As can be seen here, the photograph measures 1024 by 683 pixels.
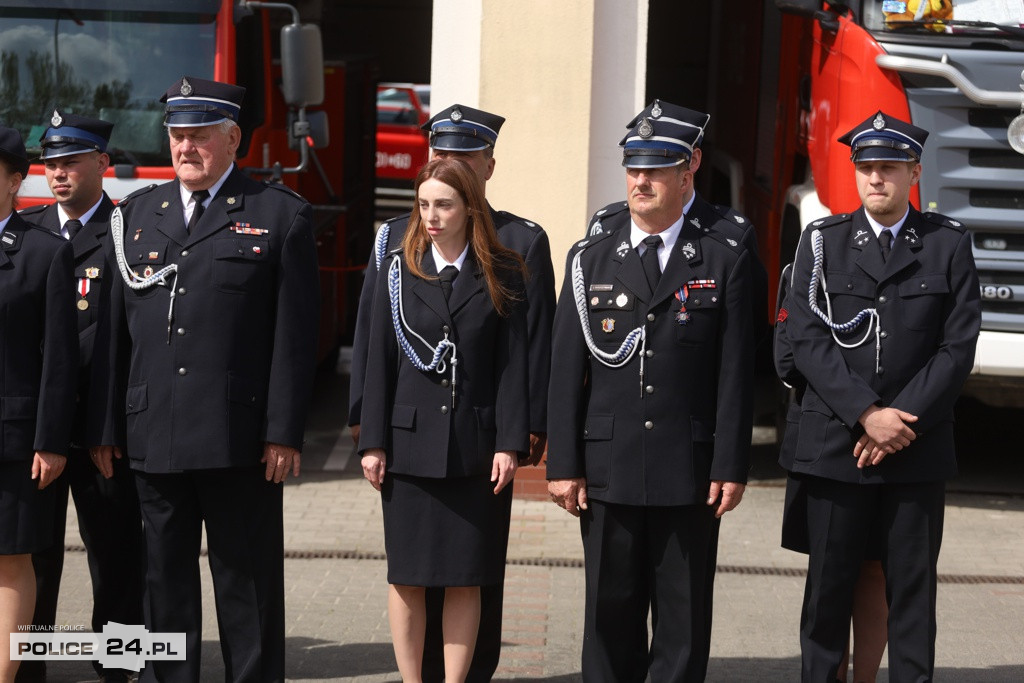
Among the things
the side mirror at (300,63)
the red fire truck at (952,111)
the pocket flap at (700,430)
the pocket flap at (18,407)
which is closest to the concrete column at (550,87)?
the side mirror at (300,63)

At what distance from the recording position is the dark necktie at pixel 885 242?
4.86 meters

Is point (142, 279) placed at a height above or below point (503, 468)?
above

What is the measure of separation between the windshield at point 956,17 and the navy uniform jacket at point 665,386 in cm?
355

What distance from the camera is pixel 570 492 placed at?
15.4ft

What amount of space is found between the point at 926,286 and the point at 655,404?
97 cm

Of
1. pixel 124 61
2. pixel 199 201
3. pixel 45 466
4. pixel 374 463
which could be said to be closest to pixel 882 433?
pixel 374 463

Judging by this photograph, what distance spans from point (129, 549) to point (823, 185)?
14.6ft

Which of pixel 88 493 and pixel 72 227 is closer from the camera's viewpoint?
pixel 88 493

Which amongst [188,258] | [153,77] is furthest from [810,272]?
[153,77]

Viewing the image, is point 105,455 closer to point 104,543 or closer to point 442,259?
point 104,543

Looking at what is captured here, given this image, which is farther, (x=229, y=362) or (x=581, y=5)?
(x=581, y=5)

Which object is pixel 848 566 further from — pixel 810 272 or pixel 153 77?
pixel 153 77

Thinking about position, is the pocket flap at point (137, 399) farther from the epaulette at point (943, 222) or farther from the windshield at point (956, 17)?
the windshield at point (956, 17)

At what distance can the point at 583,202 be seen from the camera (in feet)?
25.7
